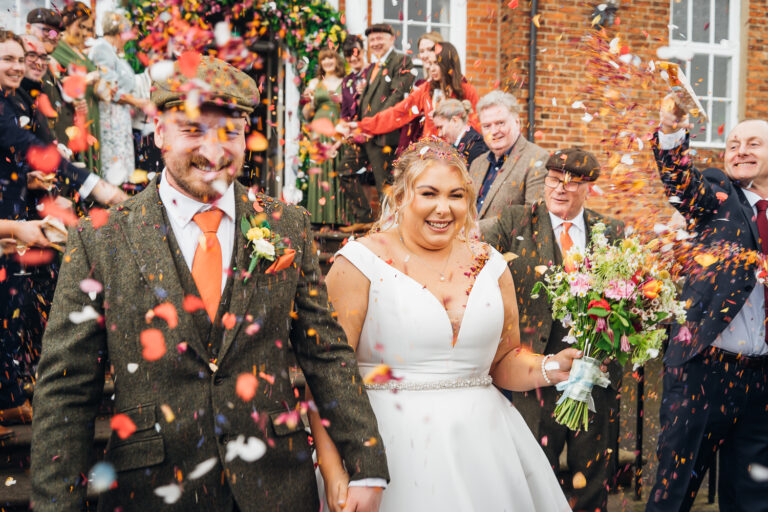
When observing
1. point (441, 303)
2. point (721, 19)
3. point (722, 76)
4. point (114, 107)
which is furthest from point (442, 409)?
point (721, 19)

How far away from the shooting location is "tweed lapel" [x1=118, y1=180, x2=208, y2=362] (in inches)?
81.3

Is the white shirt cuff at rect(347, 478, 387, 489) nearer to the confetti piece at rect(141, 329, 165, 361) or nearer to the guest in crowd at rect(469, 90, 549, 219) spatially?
the confetti piece at rect(141, 329, 165, 361)

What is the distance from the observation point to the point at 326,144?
332 inches

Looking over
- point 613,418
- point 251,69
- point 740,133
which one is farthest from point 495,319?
point 251,69

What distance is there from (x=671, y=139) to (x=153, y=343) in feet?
9.38

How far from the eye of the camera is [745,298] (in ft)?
12.3

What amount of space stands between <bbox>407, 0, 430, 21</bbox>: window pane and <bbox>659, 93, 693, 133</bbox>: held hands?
6.37 m

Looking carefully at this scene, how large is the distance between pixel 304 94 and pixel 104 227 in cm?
672

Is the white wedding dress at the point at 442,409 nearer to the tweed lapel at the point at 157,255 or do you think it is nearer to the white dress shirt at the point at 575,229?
the tweed lapel at the point at 157,255

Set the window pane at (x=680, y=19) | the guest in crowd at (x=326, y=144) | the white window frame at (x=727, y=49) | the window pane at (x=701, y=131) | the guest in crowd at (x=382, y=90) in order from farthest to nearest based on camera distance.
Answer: the window pane at (x=701, y=131) → the white window frame at (x=727, y=49) → the window pane at (x=680, y=19) → the guest in crowd at (x=326, y=144) → the guest in crowd at (x=382, y=90)

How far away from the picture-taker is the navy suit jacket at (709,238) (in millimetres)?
3717

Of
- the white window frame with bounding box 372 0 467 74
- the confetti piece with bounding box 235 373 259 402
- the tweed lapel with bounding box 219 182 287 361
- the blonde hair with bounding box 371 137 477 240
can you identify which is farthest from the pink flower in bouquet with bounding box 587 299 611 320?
the white window frame with bounding box 372 0 467 74

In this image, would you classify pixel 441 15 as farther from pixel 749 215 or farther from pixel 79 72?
pixel 749 215

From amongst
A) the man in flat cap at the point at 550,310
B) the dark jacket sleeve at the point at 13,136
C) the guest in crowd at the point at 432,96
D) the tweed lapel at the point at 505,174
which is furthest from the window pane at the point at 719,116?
the dark jacket sleeve at the point at 13,136
